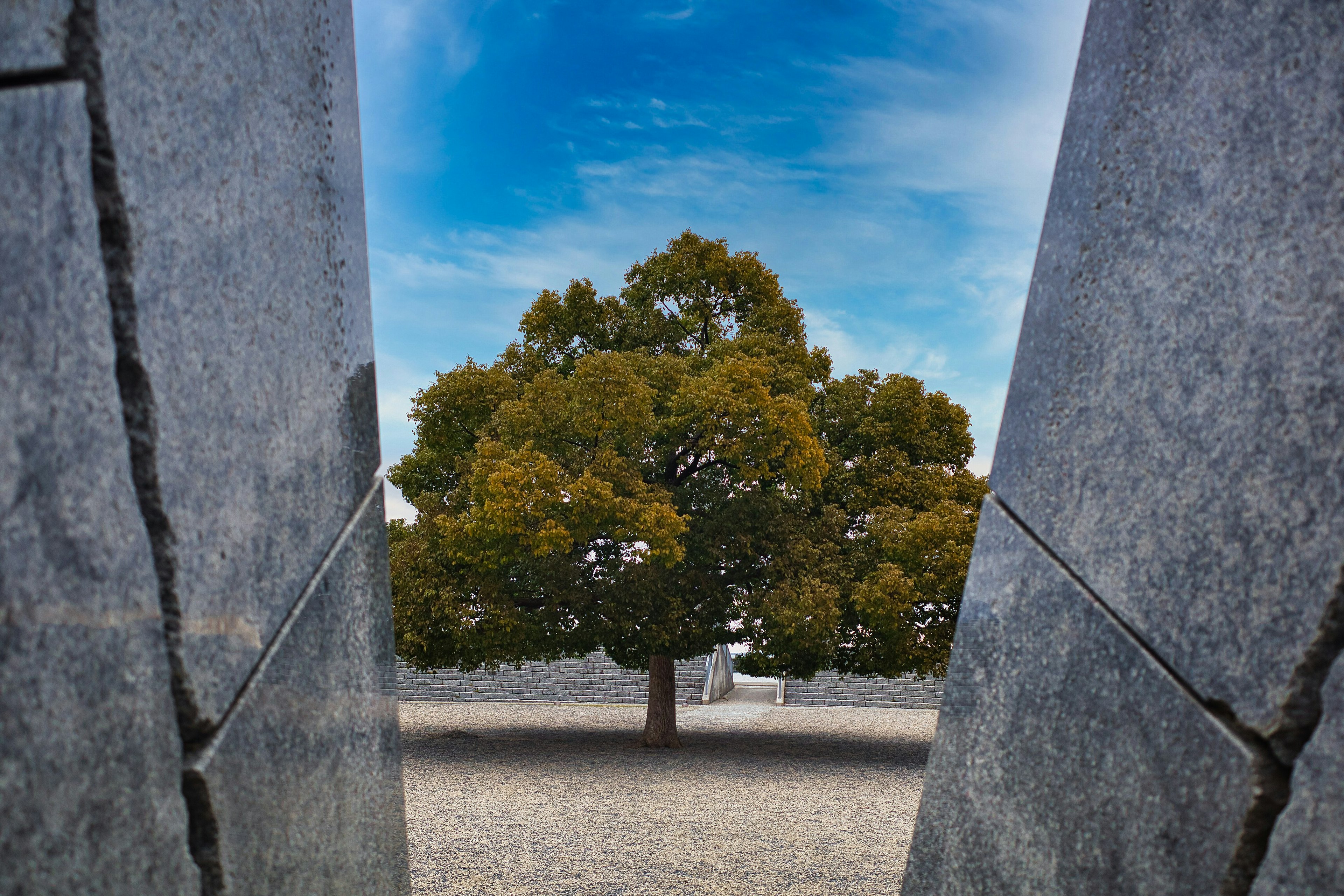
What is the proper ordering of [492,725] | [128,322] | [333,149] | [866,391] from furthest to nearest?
[492,725]
[866,391]
[333,149]
[128,322]

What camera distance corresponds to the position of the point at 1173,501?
1678 mm

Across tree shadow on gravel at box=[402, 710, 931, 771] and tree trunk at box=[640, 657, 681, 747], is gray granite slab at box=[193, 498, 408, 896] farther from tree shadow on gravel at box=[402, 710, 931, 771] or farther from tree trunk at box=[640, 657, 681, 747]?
tree trunk at box=[640, 657, 681, 747]

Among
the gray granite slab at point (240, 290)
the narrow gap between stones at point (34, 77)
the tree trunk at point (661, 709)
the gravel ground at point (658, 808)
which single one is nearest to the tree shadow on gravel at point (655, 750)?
the gravel ground at point (658, 808)

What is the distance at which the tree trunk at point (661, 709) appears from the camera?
14273 mm

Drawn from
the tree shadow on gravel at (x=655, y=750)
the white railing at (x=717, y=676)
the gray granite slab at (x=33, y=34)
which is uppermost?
the gray granite slab at (x=33, y=34)

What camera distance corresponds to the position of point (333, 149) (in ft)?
7.55

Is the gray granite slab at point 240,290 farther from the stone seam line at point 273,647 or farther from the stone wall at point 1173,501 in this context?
the stone wall at point 1173,501

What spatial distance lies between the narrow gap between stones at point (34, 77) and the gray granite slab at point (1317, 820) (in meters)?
2.09

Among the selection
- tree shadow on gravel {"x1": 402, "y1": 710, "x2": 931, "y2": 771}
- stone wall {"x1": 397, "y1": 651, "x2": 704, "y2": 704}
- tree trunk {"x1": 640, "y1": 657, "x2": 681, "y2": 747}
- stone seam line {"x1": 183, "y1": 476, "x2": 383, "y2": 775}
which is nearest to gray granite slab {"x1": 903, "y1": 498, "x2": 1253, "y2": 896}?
stone seam line {"x1": 183, "y1": 476, "x2": 383, "y2": 775}

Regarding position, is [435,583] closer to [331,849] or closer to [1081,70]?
[331,849]

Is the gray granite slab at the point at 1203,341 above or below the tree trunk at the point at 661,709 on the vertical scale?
above

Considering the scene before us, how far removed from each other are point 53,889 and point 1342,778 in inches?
73.5

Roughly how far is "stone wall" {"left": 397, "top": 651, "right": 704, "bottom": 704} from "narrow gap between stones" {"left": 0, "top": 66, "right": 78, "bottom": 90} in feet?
71.6

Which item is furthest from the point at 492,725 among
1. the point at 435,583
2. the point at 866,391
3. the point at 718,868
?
the point at 718,868
